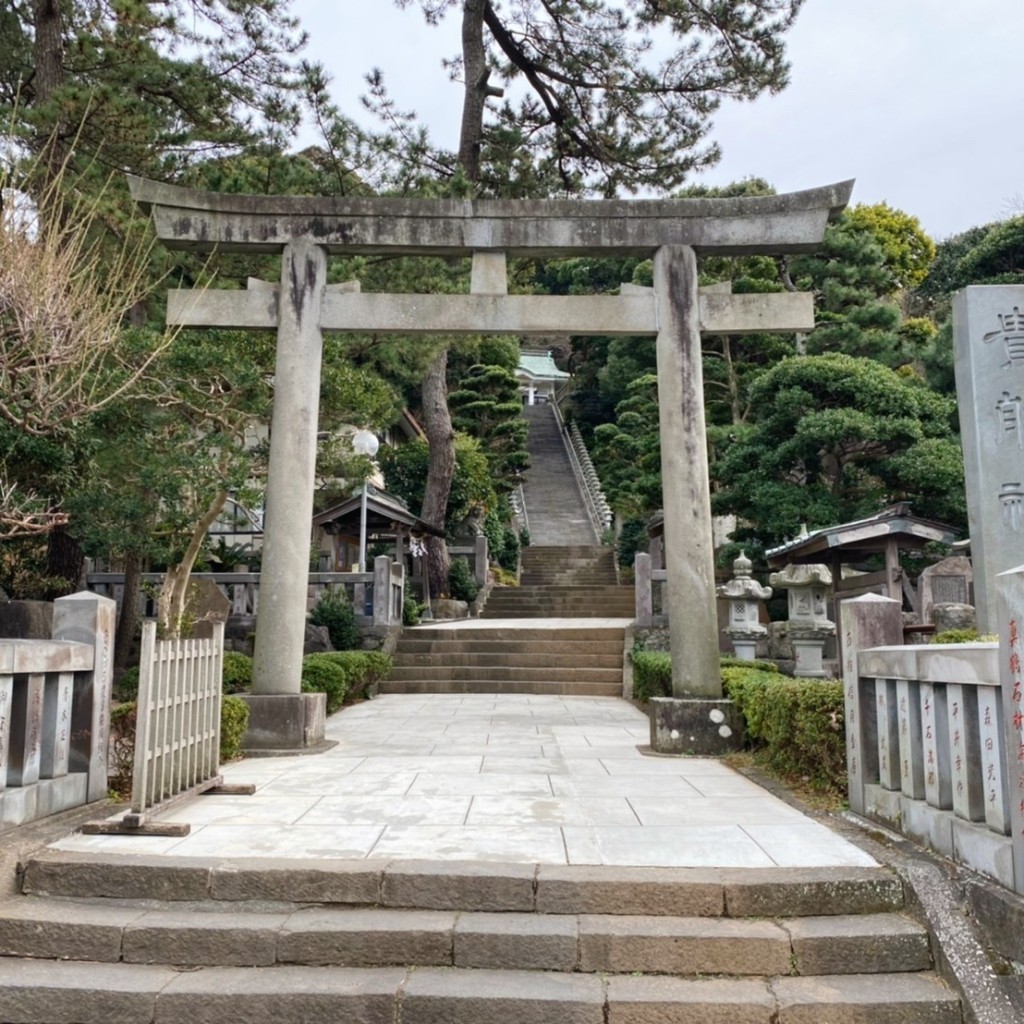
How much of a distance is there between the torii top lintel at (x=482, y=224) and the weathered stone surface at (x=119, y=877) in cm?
595

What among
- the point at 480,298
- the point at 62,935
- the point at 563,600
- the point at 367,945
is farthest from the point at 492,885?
the point at 563,600

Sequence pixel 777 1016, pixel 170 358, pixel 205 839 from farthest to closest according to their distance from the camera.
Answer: pixel 170 358 → pixel 205 839 → pixel 777 1016

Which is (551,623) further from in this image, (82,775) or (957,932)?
(957,932)

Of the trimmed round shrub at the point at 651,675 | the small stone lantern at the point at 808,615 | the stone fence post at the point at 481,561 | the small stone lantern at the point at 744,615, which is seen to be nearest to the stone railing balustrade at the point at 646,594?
the trimmed round shrub at the point at 651,675

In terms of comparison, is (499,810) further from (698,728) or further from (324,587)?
(324,587)

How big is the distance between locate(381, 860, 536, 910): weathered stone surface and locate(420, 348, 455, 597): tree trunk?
15.3m

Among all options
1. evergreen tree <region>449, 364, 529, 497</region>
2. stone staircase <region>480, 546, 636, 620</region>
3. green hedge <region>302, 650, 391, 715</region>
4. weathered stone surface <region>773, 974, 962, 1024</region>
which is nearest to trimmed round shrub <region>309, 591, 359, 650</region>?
green hedge <region>302, 650, 391, 715</region>

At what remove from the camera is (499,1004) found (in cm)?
321

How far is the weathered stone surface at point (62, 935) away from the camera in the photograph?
361 cm

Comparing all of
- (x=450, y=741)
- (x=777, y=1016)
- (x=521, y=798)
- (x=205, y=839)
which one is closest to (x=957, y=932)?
(x=777, y=1016)

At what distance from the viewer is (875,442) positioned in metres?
18.1

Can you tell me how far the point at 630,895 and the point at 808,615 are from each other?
28.2ft

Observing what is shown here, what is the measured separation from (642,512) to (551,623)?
902 cm

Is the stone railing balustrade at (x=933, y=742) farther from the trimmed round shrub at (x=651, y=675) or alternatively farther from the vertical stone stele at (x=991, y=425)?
the trimmed round shrub at (x=651, y=675)
